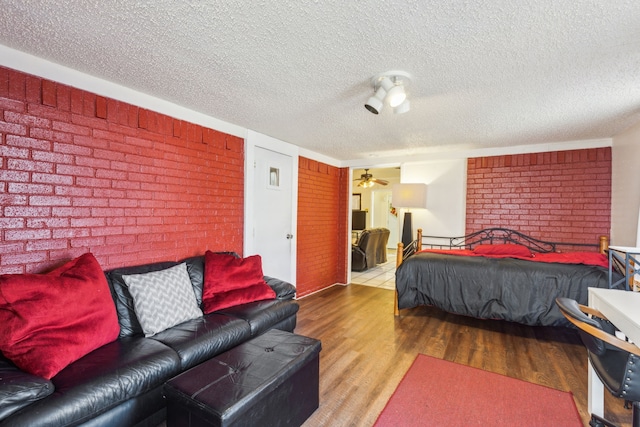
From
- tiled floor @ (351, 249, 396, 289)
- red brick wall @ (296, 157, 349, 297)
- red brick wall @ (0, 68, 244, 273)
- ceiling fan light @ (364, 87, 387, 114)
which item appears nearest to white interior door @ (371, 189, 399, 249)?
tiled floor @ (351, 249, 396, 289)

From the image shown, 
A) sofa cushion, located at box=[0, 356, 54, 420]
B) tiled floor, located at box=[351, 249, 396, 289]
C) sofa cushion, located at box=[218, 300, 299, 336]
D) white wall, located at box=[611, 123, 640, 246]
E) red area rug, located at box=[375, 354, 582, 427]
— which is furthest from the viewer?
tiled floor, located at box=[351, 249, 396, 289]

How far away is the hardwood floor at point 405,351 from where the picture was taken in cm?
193

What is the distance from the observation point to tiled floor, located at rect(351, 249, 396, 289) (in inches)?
205

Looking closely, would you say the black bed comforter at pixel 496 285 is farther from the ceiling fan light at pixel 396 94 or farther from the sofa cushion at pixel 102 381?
the sofa cushion at pixel 102 381

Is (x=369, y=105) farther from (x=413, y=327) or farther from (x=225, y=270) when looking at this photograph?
(x=413, y=327)

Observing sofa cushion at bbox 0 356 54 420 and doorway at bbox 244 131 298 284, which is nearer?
sofa cushion at bbox 0 356 54 420

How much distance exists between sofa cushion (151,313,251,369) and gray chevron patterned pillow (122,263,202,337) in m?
0.06

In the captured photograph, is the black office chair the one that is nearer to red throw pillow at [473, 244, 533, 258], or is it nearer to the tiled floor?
red throw pillow at [473, 244, 533, 258]

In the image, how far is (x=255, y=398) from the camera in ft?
4.45

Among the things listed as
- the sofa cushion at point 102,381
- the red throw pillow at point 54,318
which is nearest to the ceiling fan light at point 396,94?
the sofa cushion at point 102,381

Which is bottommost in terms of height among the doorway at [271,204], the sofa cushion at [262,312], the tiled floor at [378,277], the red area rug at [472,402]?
the tiled floor at [378,277]

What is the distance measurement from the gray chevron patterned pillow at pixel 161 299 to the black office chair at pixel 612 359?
239 centimetres

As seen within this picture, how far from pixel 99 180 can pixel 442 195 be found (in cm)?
425

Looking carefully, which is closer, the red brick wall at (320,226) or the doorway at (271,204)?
the doorway at (271,204)
